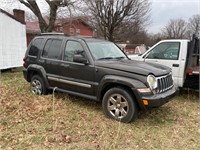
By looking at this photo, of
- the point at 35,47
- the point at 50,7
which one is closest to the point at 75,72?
the point at 35,47

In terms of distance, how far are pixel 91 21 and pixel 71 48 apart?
17534mm

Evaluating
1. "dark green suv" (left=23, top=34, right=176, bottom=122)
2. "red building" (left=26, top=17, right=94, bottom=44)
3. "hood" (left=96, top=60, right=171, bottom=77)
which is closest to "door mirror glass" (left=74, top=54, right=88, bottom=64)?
"dark green suv" (left=23, top=34, right=176, bottom=122)

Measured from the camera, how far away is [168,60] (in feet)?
23.2

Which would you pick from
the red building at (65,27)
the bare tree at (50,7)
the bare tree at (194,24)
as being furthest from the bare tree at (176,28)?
the bare tree at (50,7)

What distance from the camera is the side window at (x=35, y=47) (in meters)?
6.70

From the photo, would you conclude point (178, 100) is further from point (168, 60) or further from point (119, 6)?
point (119, 6)

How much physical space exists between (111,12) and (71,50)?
16908 millimetres

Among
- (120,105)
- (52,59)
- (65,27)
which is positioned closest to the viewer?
(120,105)

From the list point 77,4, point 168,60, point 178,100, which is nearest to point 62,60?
point 168,60

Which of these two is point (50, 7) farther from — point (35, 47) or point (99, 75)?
point (99, 75)

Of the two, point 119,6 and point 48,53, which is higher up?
point 119,6

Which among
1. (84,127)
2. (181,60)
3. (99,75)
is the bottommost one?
(84,127)

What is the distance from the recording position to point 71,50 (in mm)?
5855

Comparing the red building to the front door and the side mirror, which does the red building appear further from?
the side mirror
